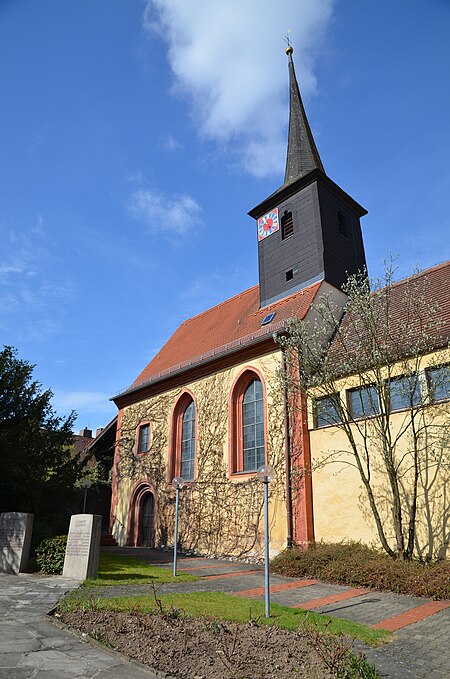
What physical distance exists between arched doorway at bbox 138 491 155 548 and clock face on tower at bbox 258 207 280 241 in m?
12.6

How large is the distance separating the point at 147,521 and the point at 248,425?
712 centimetres

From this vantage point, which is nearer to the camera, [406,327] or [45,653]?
[45,653]

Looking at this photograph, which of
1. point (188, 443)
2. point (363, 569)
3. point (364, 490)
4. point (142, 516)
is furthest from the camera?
point (142, 516)

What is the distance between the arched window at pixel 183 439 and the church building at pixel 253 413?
4 centimetres

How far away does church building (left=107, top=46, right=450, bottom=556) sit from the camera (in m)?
14.2

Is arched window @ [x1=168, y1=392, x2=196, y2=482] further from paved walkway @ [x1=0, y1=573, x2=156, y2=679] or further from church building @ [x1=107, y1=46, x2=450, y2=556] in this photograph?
paved walkway @ [x1=0, y1=573, x2=156, y2=679]

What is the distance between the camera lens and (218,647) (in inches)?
198

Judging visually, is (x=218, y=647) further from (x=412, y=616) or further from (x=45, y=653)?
(x=412, y=616)

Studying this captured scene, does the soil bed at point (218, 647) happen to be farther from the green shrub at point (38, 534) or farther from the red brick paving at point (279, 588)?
the green shrub at point (38, 534)

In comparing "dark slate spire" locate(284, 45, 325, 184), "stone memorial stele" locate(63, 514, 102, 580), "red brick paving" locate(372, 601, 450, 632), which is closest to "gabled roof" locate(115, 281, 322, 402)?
"dark slate spire" locate(284, 45, 325, 184)

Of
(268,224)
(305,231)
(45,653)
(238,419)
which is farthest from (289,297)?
(45,653)

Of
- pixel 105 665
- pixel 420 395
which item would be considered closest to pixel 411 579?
pixel 420 395

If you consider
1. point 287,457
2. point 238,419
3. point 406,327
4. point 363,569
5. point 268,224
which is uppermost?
point 268,224

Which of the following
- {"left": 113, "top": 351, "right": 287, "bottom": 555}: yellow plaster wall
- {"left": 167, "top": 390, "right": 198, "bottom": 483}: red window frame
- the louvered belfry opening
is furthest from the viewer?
the louvered belfry opening
